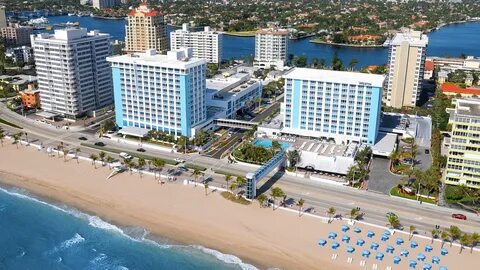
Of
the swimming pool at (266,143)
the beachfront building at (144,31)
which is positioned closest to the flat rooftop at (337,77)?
the swimming pool at (266,143)

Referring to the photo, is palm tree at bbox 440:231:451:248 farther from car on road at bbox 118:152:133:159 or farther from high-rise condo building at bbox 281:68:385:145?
car on road at bbox 118:152:133:159

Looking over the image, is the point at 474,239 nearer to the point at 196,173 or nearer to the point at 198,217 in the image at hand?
the point at 198,217

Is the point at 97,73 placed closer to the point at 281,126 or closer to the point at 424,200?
the point at 281,126

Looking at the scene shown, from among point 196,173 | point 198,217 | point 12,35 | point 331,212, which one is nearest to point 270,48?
point 196,173

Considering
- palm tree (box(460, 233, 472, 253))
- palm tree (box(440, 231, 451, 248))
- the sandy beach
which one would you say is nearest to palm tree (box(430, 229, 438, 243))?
palm tree (box(440, 231, 451, 248))

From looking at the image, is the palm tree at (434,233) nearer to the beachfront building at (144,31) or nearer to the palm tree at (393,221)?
the palm tree at (393,221)

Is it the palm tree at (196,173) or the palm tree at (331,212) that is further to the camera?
the palm tree at (196,173)
